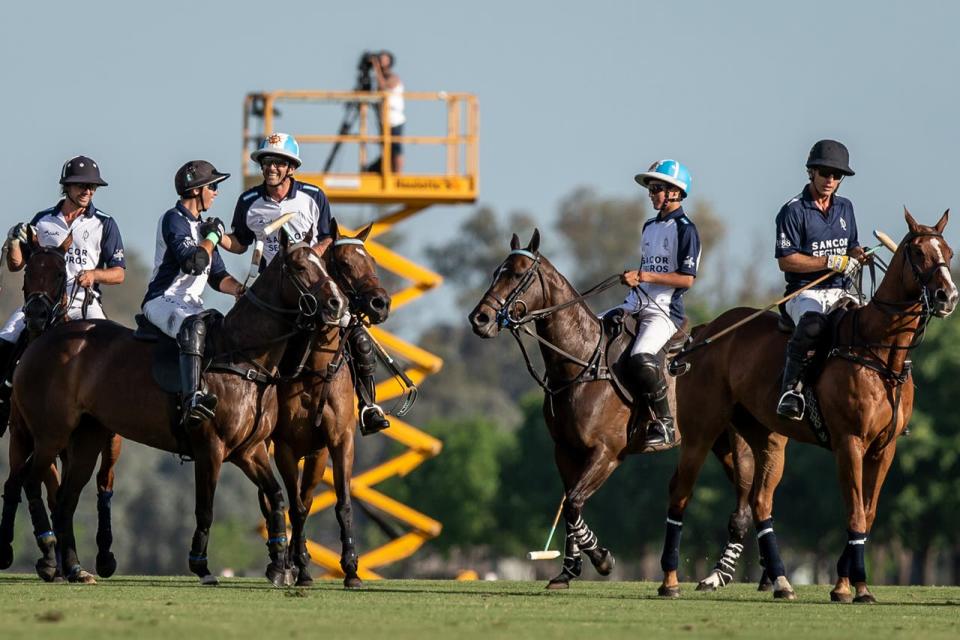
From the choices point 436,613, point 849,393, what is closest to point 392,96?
point 849,393

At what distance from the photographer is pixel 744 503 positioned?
17.1 m

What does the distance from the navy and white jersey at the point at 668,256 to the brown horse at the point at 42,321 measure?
4831mm

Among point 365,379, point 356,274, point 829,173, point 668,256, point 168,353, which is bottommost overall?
point 365,379

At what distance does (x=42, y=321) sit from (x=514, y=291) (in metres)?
3.96

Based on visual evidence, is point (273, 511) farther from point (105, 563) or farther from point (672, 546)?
point (672, 546)

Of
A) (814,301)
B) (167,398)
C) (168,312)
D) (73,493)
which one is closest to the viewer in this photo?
(167,398)

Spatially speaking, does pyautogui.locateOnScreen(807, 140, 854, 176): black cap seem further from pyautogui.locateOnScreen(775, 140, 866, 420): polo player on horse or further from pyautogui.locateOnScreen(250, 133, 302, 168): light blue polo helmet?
pyautogui.locateOnScreen(250, 133, 302, 168): light blue polo helmet

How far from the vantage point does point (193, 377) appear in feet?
49.6

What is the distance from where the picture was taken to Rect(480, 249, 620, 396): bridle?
52.9 feet

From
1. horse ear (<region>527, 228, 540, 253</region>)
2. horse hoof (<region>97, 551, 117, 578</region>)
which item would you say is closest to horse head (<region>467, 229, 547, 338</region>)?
horse ear (<region>527, 228, 540, 253</region>)

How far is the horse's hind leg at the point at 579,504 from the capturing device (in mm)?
15789

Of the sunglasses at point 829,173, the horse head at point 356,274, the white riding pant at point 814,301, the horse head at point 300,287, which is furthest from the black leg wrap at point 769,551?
the horse head at point 300,287

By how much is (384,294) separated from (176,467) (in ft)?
259

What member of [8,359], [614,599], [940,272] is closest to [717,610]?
[614,599]
